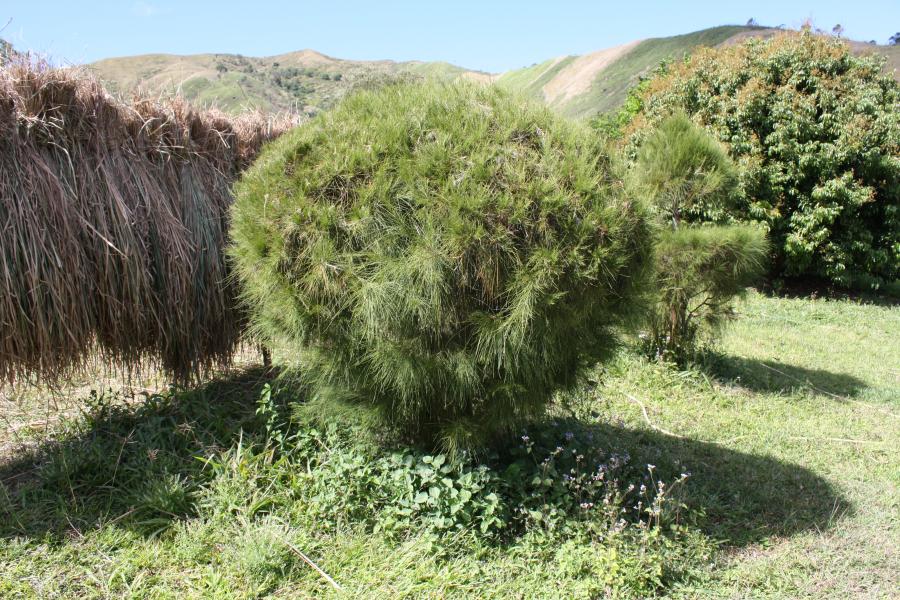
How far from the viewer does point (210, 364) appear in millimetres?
4195

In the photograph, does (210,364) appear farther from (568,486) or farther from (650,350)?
(650,350)

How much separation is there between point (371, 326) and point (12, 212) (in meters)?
1.95

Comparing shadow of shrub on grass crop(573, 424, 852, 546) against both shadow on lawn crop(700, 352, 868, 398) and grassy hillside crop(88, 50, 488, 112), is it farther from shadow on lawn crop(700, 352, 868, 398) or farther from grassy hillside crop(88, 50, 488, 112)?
grassy hillside crop(88, 50, 488, 112)

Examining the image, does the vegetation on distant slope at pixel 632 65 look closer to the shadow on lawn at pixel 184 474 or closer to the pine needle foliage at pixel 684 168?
the pine needle foliage at pixel 684 168

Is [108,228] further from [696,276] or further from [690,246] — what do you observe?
[696,276]

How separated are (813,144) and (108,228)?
1107 cm

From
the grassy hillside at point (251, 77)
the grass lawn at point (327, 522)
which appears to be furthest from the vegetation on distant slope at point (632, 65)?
the grass lawn at point (327, 522)

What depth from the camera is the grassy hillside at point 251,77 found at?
395 cm

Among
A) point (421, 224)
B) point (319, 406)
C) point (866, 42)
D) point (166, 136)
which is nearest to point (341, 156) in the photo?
point (421, 224)

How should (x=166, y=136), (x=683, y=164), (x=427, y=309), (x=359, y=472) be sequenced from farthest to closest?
(x=683, y=164) → (x=166, y=136) → (x=359, y=472) → (x=427, y=309)

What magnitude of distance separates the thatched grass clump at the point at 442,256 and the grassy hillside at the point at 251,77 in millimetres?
689

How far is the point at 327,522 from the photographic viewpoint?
313 centimetres

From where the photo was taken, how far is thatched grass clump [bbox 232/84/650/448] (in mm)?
2752

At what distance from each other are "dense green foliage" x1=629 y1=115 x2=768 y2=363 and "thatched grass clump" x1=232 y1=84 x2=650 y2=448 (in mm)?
2714
